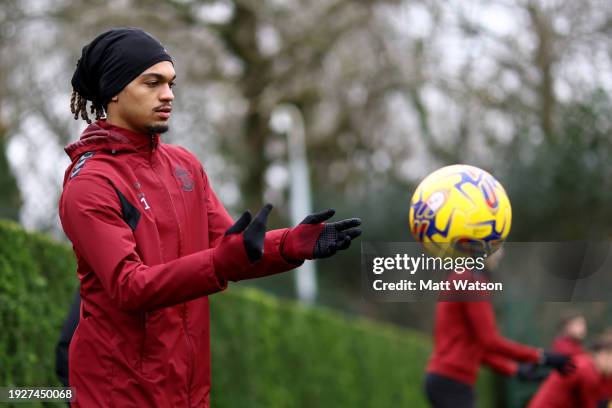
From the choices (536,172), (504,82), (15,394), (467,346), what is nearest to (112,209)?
(15,394)

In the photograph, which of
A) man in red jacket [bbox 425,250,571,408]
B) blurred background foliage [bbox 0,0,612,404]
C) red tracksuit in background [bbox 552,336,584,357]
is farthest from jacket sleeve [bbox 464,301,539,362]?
blurred background foliage [bbox 0,0,612,404]

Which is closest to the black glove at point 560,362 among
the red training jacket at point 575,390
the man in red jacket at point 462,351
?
the man in red jacket at point 462,351

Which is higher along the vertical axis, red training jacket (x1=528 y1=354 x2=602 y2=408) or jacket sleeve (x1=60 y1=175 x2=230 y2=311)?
jacket sleeve (x1=60 y1=175 x2=230 y2=311)

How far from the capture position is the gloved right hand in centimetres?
284

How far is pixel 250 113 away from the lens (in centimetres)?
2153

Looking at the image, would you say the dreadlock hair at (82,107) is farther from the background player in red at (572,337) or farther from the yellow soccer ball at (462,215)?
the background player in red at (572,337)

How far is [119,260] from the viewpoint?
3.00 meters

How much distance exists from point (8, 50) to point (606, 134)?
12001 millimetres

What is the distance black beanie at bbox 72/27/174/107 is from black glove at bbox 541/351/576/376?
4727 mm

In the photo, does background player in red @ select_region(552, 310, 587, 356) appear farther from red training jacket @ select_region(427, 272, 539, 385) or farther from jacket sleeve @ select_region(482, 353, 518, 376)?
red training jacket @ select_region(427, 272, 539, 385)

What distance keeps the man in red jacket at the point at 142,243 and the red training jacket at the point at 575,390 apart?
5354 millimetres

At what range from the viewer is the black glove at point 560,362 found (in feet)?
23.5

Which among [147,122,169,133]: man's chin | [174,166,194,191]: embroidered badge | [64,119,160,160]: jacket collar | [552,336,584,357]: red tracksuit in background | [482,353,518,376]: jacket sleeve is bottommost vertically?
[552,336,584,357]: red tracksuit in background

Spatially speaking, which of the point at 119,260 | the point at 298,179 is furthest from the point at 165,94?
the point at 298,179
